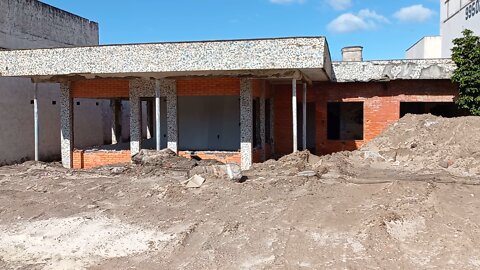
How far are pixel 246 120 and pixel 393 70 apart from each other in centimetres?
631

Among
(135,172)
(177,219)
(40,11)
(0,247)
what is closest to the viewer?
(0,247)

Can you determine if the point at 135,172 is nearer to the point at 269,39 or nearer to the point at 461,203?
the point at 269,39

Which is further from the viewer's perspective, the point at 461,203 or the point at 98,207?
the point at 98,207

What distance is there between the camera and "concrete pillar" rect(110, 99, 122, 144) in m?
20.0

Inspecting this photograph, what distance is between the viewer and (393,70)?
608 inches

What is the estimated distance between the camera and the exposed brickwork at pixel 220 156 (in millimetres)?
13656

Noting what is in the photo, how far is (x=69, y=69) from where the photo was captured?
13.0m

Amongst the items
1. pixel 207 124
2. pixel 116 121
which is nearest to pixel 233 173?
pixel 207 124

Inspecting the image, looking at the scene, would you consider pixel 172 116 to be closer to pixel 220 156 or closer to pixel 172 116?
pixel 172 116

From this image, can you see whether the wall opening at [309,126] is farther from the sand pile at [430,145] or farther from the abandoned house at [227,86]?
the sand pile at [430,145]

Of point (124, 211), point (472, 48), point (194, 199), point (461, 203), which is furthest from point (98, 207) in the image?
point (472, 48)

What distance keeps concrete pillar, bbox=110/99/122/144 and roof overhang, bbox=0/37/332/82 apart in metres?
5.96

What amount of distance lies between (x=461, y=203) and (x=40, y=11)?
1672cm

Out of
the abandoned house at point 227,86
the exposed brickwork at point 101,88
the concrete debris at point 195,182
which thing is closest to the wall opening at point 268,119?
the abandoned house at point 227,86
